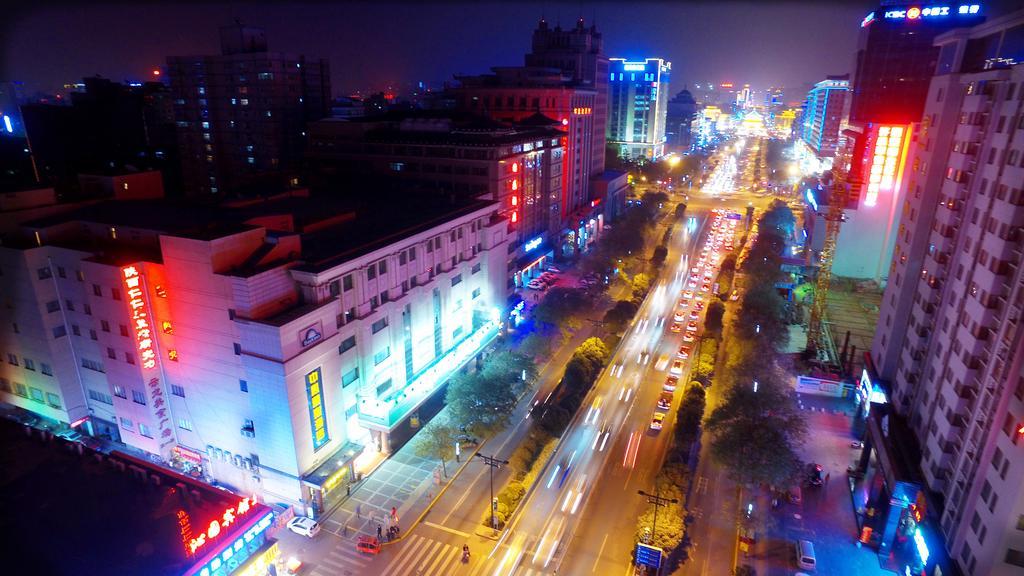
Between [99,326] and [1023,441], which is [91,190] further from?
[1023,441]

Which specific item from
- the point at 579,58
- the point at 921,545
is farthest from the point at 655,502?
the point at 579,58

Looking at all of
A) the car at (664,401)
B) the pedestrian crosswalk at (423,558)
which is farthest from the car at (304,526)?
the car at (664,401)

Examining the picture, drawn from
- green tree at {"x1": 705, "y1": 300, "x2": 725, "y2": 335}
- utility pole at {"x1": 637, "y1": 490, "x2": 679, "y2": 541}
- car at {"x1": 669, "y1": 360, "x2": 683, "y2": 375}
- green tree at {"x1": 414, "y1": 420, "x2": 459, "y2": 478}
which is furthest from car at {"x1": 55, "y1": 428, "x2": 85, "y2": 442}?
green tree at {"x1": 705, "y1": 300, "x2": 725, "y2": 335}

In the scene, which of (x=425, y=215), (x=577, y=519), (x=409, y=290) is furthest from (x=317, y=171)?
(x=577, y=519)

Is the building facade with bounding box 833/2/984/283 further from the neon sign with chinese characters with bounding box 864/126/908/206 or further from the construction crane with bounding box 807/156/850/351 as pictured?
the construction crane with bounding box 807/156/850/351

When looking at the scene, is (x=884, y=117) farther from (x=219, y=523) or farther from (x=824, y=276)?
(x=219, y=523)

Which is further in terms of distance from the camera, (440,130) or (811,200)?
(811,200)
